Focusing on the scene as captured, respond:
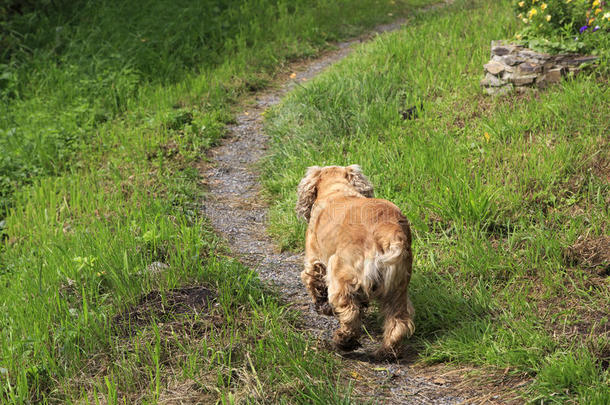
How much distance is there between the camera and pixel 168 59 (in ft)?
34.4

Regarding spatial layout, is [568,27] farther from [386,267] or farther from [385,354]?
[385,354]

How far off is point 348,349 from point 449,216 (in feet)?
5.80

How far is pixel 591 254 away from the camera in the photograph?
434 cm

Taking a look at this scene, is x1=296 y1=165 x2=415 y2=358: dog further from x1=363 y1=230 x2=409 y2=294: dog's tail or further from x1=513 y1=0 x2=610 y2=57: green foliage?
x1=513 y1=0 x2=610 y2=57: green foliage

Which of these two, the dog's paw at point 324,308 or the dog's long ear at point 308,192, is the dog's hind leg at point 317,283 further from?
the dog's long ear at point 308,192

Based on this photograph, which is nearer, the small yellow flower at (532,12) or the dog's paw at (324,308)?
the dog's paw at (324,308)

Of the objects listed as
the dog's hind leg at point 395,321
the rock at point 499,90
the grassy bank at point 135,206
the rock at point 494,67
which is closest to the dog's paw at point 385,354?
the dog's hind leg at point 395,321

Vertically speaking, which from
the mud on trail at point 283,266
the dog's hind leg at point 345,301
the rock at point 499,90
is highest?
the rock at point 499,90

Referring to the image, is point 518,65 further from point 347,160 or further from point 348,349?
point 348,349

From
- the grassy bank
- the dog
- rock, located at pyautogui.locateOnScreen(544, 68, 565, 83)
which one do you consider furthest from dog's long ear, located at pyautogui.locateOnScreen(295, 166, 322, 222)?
rock, located at pyautogui.locateOnScreen(544, 68, 565, 83)

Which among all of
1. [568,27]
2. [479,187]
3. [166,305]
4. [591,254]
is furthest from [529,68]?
[166,305]

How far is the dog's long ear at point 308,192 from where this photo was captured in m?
4.56

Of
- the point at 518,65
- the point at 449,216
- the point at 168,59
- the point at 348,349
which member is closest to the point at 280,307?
the point at 348,349

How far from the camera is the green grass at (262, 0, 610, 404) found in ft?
12.1
